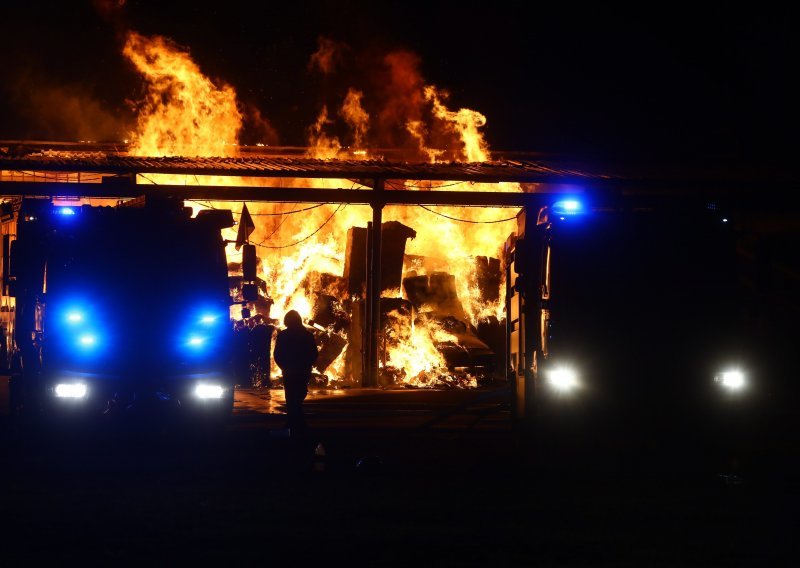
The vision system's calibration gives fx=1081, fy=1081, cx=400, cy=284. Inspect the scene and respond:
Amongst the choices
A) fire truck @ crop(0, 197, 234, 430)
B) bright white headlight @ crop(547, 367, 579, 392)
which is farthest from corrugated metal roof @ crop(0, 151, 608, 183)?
bright white headlight @ crop(547, 367, 579, 392)

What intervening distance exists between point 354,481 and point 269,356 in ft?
44.6

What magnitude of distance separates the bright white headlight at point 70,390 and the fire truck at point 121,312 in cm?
1

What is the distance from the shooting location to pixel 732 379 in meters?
11.9

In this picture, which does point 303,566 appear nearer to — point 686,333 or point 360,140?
point 686,333

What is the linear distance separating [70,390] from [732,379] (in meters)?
7.70

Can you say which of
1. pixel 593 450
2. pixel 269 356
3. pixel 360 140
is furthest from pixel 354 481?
pixel 360 140

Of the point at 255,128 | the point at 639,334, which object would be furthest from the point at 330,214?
the point at 639,334

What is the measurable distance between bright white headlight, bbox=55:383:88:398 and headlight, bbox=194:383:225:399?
1360 millimetres

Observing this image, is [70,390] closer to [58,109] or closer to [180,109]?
[180,109]

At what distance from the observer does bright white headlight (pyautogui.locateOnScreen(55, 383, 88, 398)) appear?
42.5 feet

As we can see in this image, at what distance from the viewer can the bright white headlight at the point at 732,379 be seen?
1192cm

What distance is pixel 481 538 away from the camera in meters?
7.76

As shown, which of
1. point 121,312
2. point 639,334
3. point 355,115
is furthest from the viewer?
point 355,115

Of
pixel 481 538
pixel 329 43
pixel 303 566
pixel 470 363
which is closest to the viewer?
pixel 303 566
